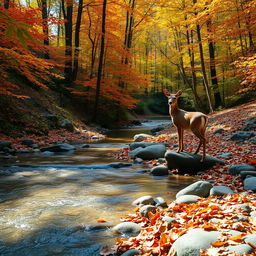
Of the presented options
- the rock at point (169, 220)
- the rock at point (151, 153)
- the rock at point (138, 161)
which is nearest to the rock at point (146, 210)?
the rock at point (169, 220)

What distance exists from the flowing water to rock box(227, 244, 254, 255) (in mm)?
1326

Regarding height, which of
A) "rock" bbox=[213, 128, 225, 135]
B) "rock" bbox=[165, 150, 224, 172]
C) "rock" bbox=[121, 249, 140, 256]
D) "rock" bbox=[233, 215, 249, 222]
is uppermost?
"rock" bbox=[213, 128, 225, 135]

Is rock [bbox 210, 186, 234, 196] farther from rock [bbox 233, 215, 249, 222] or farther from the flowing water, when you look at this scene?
rock [bbox 233, 215, 249, 222]

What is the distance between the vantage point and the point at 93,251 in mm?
2707

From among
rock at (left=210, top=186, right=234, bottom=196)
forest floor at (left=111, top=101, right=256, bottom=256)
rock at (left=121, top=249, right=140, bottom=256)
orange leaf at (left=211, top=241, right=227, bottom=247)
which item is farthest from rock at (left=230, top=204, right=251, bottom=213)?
rock at (left=121, top=249, right=140, bottom=256)

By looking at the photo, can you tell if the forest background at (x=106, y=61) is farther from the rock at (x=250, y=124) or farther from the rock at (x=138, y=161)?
the rock at (x=138, y=161)

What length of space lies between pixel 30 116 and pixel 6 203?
29.2ft

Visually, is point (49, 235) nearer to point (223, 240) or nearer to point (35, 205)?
point (35, 205)

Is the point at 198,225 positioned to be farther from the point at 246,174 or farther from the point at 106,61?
the point at 106,61

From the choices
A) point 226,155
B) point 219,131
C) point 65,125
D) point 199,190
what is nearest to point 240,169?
point 226,155

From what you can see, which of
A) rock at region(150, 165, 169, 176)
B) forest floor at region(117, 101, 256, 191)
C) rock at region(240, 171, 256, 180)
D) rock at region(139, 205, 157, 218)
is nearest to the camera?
rock at region(139, 205, 157, 218)

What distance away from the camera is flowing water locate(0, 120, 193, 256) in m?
2.87

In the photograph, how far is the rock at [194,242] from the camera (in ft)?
7.31

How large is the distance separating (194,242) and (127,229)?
1.06 m
